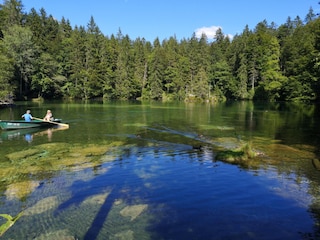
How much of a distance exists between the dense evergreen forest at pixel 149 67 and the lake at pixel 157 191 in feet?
206

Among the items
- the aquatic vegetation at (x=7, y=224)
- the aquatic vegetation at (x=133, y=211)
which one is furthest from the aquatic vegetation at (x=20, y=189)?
the aquatic vegetation at (x=133, y=211)

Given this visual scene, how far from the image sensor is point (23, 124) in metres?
26.9

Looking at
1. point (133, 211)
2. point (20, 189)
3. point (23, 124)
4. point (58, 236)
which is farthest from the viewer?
point (23, 124)

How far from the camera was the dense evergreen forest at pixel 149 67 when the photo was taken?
81062 mm

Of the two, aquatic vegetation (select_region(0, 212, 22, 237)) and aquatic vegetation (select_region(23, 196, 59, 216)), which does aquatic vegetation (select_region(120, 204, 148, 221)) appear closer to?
aquatic vegetation (select_region(23, 196, 59, 216))

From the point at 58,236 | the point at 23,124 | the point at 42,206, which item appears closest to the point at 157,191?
the point at 42,206

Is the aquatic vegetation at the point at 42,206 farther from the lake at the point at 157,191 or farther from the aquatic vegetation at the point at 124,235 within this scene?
the aquatic vegetation at the point at 124,235

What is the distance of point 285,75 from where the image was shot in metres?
87.2

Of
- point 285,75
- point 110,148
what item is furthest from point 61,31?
point 110,148

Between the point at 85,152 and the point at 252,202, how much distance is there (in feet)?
35.6

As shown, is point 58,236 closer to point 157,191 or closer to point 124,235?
point 124,235

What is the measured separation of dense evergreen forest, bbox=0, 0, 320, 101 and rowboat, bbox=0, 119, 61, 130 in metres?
49.8

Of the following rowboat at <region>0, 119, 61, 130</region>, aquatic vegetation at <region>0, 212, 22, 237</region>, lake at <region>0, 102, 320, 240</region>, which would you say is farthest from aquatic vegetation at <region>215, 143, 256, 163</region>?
rowboat at <region>0, 119, 61, 130</region>

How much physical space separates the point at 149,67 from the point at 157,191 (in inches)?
3727
